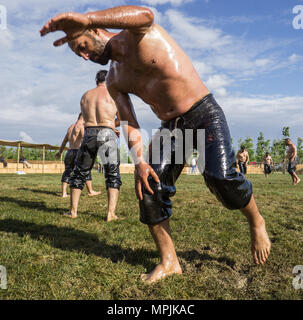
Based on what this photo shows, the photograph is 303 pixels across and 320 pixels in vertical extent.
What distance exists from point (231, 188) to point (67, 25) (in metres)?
1.55

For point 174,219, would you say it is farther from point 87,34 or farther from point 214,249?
→ point 87,34

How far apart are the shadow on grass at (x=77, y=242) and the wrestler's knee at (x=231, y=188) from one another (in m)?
0.94

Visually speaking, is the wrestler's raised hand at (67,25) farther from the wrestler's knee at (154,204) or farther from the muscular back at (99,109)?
the muscular back at (99,109)

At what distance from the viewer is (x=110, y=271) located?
2281mm

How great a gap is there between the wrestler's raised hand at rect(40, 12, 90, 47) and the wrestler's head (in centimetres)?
49

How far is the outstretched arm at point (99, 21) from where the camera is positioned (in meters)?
1.42

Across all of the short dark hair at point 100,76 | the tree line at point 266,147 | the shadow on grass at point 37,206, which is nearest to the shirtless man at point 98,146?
the short dark hair at point 100,76

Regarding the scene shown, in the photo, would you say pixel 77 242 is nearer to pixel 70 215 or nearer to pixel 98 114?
pixel 70 215

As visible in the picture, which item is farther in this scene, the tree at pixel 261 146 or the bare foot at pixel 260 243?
the tree at pixel 261 146

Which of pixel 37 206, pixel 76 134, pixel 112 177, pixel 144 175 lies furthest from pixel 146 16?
pixel 76 134

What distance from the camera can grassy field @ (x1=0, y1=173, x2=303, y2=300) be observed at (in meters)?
1.97

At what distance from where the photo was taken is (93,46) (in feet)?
6.57

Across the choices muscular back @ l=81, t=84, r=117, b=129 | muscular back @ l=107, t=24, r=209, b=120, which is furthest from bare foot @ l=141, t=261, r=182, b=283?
muscular back @ l=81, t=84, r=117, b=129
